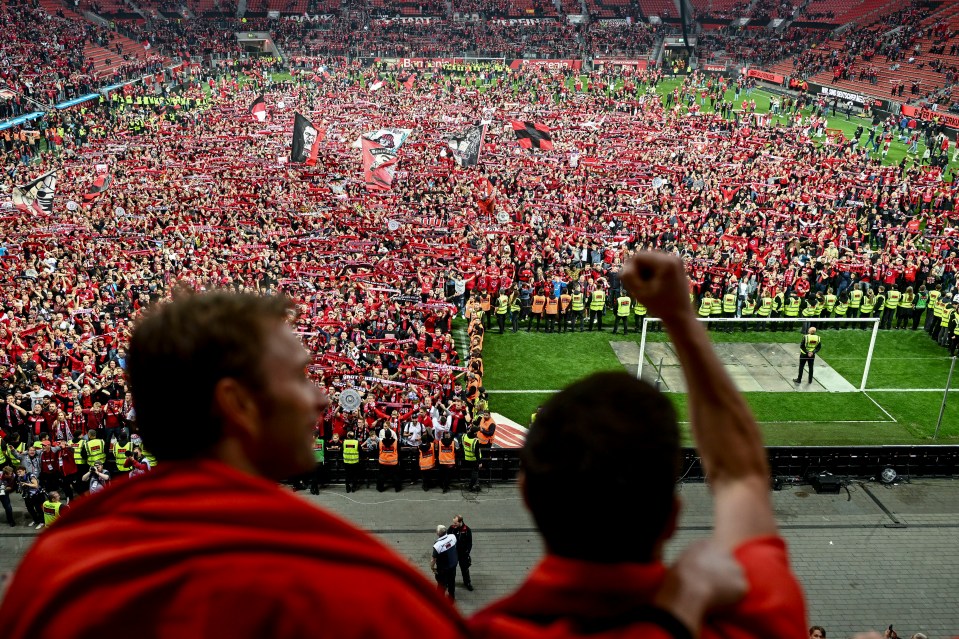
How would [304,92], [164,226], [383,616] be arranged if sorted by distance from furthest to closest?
1. [304,92]
2. [164,226]
3. [383,616]

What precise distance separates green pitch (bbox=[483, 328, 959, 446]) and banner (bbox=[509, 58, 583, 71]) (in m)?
52.5

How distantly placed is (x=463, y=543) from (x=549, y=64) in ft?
214

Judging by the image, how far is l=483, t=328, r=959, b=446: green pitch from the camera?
16.6 m

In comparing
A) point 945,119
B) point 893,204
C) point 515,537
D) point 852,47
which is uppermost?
point 852,47

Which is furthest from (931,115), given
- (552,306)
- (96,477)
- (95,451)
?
(96,477)

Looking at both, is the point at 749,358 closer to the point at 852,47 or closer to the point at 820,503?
the point at 820,503

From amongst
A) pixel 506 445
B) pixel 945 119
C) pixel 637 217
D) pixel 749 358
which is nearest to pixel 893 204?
pixel 637 217

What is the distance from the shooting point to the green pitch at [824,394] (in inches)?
655

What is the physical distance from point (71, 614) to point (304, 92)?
5628cm

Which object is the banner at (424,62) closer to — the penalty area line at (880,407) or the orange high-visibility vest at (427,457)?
the penalty area line at (880,407)

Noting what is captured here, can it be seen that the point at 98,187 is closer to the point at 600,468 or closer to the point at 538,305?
the point at 538,305

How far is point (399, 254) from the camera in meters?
22.8

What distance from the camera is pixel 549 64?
70.1m

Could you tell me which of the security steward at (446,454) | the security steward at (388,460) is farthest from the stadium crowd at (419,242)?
the security steward at (446,454)
